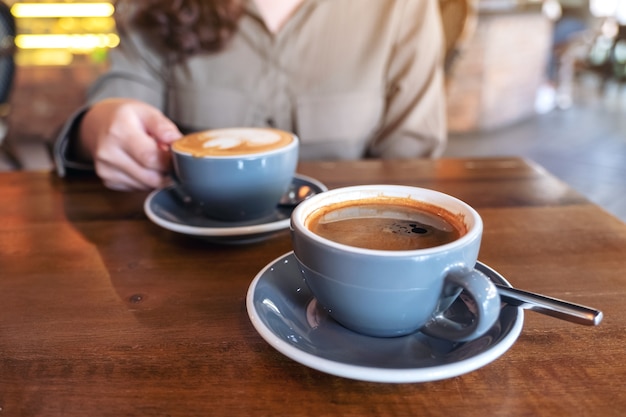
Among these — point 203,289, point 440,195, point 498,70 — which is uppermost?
point 440,195

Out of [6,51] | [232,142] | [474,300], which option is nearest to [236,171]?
[232,142]

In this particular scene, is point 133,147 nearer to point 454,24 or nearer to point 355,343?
point 355,343

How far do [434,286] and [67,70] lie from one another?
3545mm

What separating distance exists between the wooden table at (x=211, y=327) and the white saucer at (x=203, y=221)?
0.06ft

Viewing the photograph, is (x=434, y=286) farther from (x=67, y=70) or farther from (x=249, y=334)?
(x=67, y=70)

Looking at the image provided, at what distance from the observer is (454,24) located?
1336 millimetres

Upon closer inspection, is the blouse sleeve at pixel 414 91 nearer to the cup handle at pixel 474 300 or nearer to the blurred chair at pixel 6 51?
the cup handle at pixel 474 300

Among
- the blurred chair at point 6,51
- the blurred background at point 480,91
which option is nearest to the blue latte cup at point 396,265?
the blurred chair at point 6,51

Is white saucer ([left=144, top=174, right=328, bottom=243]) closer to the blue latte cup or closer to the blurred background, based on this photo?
the blue latte cup

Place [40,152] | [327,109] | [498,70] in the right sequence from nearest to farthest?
[327,109] < [40,152] < [498,70]

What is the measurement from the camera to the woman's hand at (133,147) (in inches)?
28.5

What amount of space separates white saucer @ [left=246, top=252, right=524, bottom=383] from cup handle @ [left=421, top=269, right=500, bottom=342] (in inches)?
0.5

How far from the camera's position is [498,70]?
3.67m

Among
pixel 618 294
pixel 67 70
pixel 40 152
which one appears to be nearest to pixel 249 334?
pixel 618 294
